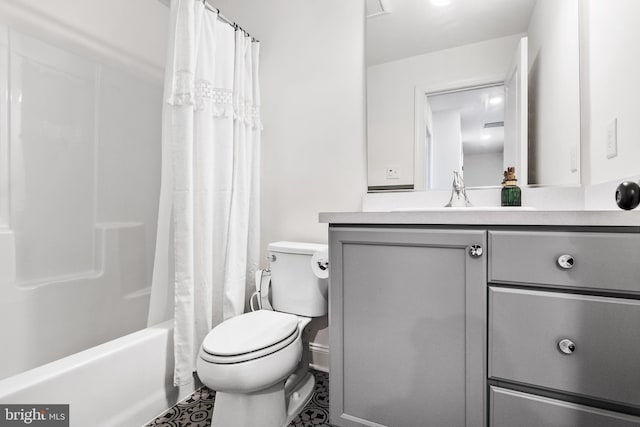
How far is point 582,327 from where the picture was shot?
2.40 feet

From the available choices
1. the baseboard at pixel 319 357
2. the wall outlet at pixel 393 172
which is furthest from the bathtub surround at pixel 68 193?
the wall outlet at pixel 393 172

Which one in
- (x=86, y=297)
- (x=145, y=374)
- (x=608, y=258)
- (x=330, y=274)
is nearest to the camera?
(x=608, y=258)

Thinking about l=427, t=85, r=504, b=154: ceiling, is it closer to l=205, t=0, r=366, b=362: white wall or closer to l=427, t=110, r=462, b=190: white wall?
l=427, t=110, r=462, b=190: white wall

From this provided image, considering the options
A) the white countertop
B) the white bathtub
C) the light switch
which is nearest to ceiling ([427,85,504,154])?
the light switch

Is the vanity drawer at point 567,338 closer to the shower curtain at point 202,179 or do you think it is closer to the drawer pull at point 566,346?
the drawer pull at point 566,346

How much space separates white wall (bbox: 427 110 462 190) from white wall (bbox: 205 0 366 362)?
373mm

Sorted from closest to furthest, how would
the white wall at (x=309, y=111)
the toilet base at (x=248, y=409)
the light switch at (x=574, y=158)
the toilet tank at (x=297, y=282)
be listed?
the toilet base at (x=248, y=409) < the light switch at (x=574, y=158) < the toilet tank at (x=297, y=282) < the white wall at (x=309, y=111)

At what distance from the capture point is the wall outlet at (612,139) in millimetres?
1013

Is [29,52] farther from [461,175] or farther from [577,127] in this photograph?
[577,127]

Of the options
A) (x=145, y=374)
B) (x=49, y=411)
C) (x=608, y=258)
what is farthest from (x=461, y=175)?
(x=49, y=411)

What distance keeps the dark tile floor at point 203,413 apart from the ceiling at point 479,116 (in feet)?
4.55

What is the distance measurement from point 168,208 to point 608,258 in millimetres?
1543

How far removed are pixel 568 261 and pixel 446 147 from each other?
2.82ft

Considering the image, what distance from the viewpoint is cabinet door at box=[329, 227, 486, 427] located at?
0.86 metres
